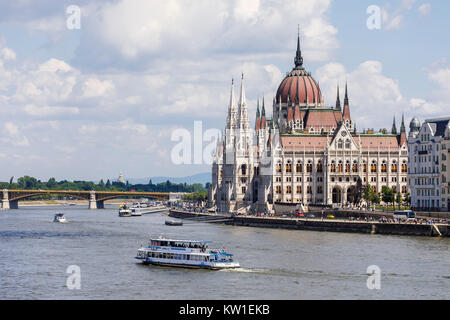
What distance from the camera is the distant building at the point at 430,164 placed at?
141250 mm

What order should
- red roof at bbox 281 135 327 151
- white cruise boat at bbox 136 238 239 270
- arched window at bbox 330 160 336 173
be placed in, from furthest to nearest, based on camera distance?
1. red roof at bbox 281 135 327 151
2. arched window at bbox 330 160 336 173
3. white cruise boat at bbox 136 238 239 270

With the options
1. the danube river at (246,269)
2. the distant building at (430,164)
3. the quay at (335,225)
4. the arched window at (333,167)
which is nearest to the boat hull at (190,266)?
the danube river at (246,269)

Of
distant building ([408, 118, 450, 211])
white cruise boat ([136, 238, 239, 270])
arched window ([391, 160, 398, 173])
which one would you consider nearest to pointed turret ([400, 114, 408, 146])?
arched window ([391, 160, 398, 173])

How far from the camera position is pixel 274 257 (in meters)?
99.1

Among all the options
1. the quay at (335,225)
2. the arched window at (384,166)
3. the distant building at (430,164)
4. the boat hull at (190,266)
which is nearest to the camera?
the boat hull at (190,266)

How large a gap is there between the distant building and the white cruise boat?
2263 inches

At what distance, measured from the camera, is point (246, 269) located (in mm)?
88062

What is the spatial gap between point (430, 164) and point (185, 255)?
210 feet

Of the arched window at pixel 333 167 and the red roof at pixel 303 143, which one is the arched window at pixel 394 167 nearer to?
the arched window at pixel 333 167

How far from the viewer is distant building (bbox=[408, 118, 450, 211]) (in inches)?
5561

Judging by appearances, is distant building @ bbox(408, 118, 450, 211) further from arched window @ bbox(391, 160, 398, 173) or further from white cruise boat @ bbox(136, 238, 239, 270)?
white cruise boat @ bbox(136, 238, 239, 270)

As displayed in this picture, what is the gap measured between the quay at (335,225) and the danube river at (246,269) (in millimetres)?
4139
